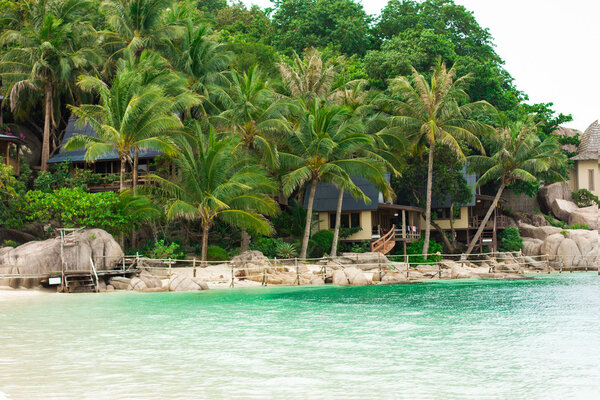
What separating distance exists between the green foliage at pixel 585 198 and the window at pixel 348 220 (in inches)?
727

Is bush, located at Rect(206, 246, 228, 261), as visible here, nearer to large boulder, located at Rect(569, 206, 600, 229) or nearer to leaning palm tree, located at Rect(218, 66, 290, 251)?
leaning palm tree, located at Rect(218, 66, 290, 251)

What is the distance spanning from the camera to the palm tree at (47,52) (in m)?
31.0

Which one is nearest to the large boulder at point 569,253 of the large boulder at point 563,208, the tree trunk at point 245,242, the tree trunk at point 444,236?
the tree trunk at point 444,236

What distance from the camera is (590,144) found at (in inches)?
1809

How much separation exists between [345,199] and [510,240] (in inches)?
429

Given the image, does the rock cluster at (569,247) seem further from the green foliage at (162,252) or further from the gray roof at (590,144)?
the green foliage at (162,252)

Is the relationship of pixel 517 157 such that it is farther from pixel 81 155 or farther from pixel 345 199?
pixel 81 155

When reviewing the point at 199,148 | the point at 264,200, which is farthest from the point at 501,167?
the point at 199,148

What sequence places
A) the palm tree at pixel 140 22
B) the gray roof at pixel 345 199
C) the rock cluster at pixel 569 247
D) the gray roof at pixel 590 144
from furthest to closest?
the gray roof at pixel 590 144 → the rock cluster at pixel 569 247 → the gray roof at pixel 345 199 → the palm tree at pixel 140 22

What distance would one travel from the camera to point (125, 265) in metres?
24.6

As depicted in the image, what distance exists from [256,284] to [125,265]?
5.39m

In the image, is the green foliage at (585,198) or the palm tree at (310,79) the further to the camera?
the green foliage at (585,198)

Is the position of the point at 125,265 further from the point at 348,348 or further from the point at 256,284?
the point at 348,348

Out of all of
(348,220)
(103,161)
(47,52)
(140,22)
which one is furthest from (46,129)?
(348,220)
